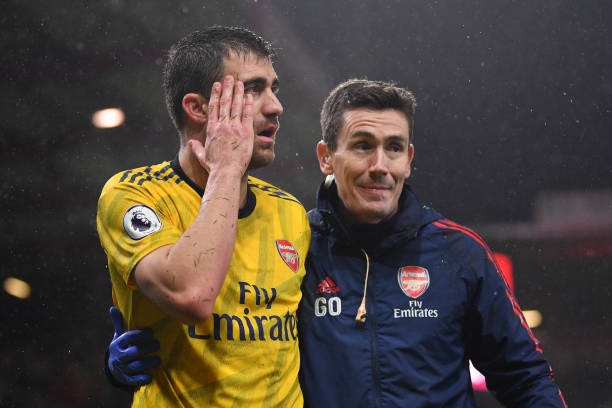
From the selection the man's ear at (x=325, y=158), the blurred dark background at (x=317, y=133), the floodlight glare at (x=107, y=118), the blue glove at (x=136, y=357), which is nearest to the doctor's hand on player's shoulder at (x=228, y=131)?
the blue glove at (x=136, y=357)

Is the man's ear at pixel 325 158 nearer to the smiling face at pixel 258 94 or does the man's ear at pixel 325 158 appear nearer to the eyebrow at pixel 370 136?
the eyebrow at pixel 370 136

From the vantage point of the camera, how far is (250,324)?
1.13 m

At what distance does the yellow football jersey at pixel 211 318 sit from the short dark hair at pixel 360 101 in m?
0.50

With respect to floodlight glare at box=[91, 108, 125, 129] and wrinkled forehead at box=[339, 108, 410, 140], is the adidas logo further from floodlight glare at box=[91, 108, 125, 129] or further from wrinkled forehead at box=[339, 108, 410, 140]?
floodlight glare at box=[91, 108, 125, 129]

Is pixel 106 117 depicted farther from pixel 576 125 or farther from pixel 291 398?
pixel 576 125

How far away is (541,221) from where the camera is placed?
4387 mm

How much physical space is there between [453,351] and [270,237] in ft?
1.88

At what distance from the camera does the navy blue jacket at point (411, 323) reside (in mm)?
1273

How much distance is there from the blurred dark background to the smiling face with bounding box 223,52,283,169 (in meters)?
2.47

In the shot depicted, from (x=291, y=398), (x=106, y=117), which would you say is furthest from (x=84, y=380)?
(x=291, y=398)

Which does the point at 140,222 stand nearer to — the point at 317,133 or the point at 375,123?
the point at 375,123

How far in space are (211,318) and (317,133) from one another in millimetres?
2887

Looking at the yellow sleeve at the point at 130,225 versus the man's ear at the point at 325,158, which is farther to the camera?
the man's ear at the point at 325,158

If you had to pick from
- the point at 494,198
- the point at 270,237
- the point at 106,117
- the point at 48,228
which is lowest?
the point at 270,237
